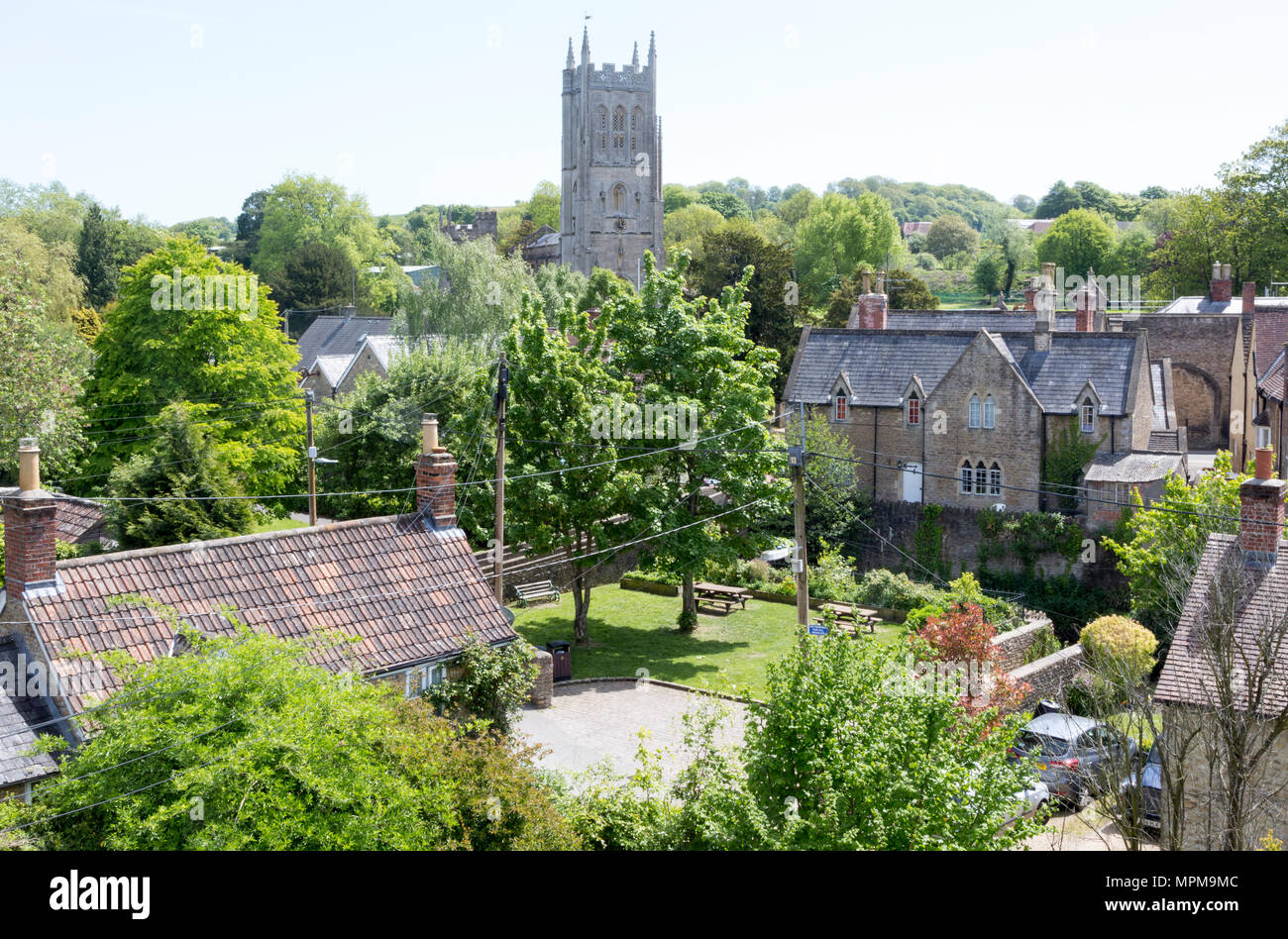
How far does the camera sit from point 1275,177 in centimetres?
7875

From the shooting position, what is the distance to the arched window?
107562mm

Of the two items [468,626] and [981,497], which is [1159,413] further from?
[468,626]

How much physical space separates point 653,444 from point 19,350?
70.1 ft

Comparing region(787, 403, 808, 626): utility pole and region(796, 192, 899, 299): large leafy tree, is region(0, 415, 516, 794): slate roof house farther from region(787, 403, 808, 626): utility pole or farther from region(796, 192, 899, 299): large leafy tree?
region(796, 192, 899, 299): large leafy tree

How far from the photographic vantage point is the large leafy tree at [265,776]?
13.0m

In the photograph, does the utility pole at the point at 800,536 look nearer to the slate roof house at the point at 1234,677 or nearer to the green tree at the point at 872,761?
the slate roof house at the point at 1234,677

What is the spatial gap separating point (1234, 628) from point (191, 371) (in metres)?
38.6

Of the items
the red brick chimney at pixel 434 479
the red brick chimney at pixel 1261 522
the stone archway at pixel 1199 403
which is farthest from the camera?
the stone archway at pixel 1199 403

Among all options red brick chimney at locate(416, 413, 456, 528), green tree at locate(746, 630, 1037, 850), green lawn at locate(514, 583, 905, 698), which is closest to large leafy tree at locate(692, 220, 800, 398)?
green lawn at locate(514, 583, 905, 698)

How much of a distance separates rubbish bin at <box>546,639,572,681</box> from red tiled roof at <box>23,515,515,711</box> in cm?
879

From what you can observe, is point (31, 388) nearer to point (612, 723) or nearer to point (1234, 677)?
point (612, 723)

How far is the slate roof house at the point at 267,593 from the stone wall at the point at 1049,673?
47.8ft
